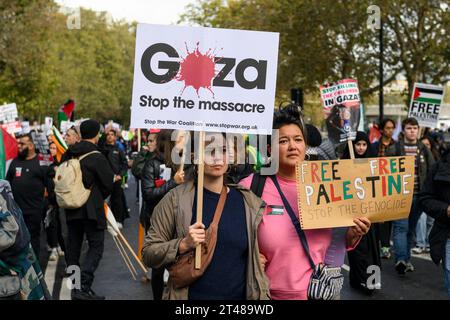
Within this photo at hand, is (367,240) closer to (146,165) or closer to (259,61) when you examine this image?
(146,165)

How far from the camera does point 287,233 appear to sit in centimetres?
360

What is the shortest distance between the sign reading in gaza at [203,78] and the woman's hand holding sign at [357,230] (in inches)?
26.6

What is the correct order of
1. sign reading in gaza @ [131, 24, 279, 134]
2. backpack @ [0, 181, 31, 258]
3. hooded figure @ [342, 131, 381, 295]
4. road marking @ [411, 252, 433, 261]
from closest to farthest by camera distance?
sign reading in gaza @ [131, 24, 279, 134] → backpack @ [0, 181, 31, 258] → hooded figure @ [342, 131, 381, 295] → road marking @ [411, 252, 433, 261]

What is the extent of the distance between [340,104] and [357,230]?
478 cm

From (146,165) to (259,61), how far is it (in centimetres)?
325

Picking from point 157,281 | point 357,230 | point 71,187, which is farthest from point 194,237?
point 71,187

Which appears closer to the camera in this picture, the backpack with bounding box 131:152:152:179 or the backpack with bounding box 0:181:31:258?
the backpack with bounding box 0:181:31:258

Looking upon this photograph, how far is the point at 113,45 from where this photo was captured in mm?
67062

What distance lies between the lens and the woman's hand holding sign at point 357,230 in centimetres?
371

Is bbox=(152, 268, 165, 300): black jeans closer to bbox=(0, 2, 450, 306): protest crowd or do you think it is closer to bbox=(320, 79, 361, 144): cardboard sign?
bbox=(0, 2, 450, 306): protest crowd

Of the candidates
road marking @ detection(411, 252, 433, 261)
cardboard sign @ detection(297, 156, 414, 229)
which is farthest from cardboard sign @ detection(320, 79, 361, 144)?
cardboard sign @ detection(297, 156, 414, 229)

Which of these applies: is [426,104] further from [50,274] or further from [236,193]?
[236,193]

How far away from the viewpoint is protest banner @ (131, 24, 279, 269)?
3568 mm

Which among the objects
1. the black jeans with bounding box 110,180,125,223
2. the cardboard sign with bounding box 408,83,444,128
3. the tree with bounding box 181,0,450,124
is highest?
the tree with bounding box 181,0,450,124
